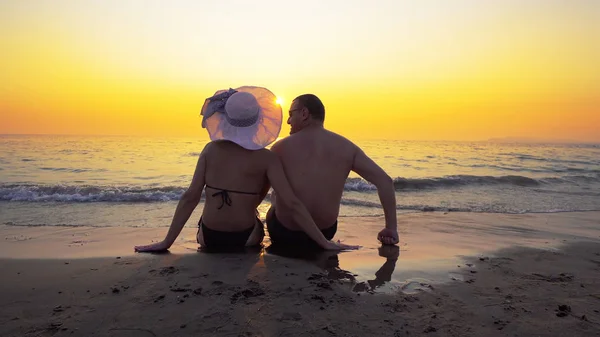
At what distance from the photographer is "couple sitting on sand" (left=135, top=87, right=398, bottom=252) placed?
150 inches

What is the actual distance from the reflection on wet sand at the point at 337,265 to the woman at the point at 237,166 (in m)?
0.20

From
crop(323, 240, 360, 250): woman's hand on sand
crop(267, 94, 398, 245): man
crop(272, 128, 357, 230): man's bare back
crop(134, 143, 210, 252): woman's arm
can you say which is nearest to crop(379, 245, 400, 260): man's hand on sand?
crop(323, 240, 360, 250): woman's hand on sand

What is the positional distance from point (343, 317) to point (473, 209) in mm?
7427

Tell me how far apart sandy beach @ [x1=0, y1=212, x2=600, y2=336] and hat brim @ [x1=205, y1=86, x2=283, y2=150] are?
1.06 m

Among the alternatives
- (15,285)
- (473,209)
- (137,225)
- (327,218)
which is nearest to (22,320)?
(15,285)

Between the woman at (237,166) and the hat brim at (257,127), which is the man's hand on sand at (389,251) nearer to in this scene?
the woman at (237,166)

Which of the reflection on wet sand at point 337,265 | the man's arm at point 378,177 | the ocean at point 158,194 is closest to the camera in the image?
the reflection on wet sand at point 337,265

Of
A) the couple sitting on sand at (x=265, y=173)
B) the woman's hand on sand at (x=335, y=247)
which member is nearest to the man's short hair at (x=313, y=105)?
the couple sitting on sand at (x=265, y=173)

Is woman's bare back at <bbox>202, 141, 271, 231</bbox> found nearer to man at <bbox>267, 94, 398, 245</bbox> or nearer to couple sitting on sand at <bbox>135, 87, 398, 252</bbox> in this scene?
couple sitting on sand at <bbox>135, 87, 398, 252</bbox>

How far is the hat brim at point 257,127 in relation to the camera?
12.3 feet

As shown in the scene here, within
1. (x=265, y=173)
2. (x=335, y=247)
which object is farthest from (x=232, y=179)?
(x=335, y=247)

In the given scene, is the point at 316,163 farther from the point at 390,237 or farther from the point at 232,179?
the point at 390,237

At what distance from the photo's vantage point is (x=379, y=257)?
13.0ft

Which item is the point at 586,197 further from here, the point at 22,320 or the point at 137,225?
the point at 22,320
